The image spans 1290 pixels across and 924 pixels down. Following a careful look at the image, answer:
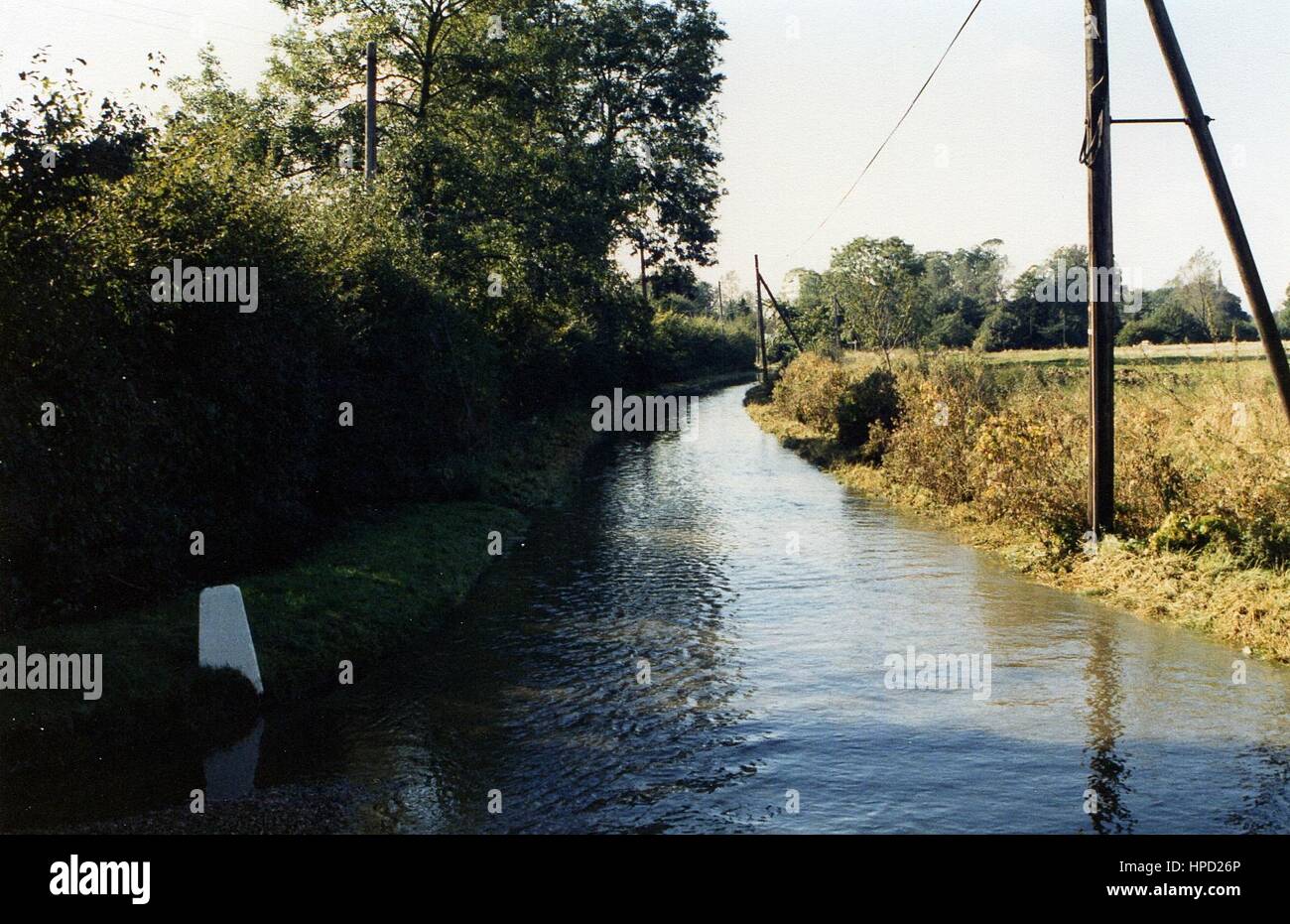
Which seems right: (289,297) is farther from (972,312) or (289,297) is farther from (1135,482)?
(972,312)

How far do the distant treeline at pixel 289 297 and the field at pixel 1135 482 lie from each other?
9.07 meters

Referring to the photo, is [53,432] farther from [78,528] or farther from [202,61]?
[202,61]

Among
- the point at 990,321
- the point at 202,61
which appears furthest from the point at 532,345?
the point at 990,321

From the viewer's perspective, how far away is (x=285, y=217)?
13.5m

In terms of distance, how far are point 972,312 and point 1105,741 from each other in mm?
72027

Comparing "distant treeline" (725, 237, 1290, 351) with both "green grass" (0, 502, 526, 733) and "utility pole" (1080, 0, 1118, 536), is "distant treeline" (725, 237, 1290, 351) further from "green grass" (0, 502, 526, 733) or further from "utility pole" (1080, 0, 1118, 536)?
"green grass" (0, 502, 526, 733)

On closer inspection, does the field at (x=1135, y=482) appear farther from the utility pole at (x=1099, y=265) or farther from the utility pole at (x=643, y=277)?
the utility pole at (x=643, y=277)

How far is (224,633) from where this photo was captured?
908 centimetres

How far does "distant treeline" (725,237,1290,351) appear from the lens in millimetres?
43156

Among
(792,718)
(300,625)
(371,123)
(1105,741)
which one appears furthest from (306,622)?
(371,123)

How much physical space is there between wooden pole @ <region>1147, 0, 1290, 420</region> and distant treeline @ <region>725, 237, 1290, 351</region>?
18520mm

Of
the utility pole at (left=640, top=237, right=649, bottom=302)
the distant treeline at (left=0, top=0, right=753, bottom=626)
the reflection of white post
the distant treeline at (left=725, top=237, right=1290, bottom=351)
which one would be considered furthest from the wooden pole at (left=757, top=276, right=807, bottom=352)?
the reflection of white post

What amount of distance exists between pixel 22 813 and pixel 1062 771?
710cm
